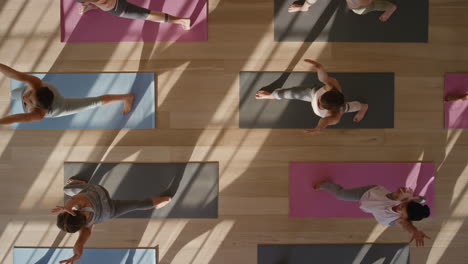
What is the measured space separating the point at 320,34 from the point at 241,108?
0.99 m

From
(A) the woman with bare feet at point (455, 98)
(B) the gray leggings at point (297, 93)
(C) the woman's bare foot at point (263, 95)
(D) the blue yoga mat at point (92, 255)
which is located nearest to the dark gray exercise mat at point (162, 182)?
(D) the blue yoga mat at point (92, 255)

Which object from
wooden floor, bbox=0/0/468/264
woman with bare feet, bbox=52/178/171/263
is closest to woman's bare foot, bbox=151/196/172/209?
woman with bare feet, bbox=52/178/171/263

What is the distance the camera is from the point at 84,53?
9.30ft

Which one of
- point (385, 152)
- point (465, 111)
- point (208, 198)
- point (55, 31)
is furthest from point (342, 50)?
point (55, 31)

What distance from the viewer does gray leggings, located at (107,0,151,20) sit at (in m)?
2.42

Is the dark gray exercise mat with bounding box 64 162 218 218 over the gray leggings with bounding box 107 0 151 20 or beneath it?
beneath

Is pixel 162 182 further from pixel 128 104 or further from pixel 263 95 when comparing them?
pixel 263 95

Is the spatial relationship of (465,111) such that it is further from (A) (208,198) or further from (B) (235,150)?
(A) (208,198)

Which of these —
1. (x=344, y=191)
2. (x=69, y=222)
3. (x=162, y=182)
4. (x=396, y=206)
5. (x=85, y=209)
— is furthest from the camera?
(x=162, y=182)

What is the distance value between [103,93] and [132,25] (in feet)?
2.22

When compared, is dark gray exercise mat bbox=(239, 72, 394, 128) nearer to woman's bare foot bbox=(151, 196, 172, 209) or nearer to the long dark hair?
woman's bare foot bbox=(151, 196, 172, 209)

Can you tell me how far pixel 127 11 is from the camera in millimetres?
2486

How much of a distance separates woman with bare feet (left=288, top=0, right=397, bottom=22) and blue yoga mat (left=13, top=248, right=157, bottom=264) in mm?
2578

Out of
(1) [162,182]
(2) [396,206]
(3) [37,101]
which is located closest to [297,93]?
(2) [396,206]
